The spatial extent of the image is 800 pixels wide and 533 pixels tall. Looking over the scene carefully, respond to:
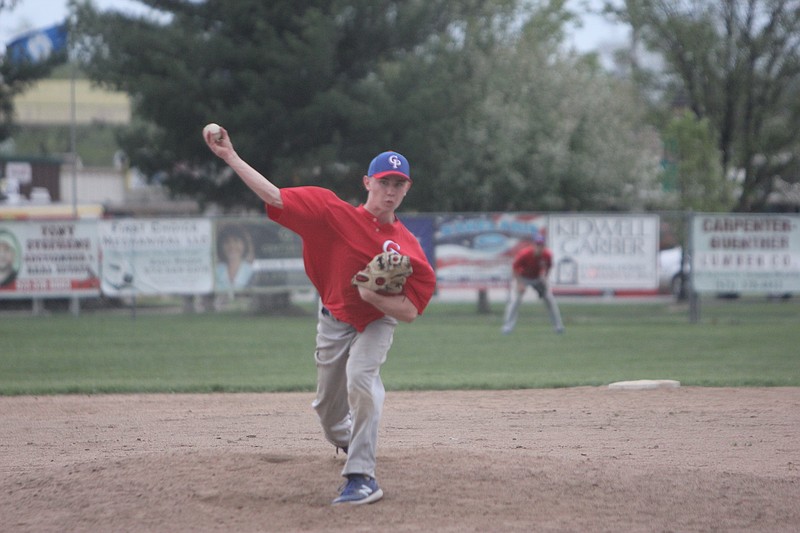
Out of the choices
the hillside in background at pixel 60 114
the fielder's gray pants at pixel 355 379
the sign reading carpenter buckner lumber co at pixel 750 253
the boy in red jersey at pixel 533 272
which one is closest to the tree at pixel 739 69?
the sign reading carpenter buckner lumber co at pixel 750 253

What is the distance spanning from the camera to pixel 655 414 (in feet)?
33.9

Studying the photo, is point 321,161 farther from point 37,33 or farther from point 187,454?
point 187,454

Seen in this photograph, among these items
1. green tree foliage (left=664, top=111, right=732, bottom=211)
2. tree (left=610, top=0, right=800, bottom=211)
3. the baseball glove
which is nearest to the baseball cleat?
the baseball glove

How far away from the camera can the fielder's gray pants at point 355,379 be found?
6.26m

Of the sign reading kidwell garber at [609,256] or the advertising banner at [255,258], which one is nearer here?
the sign reading kidwell garber at [609,256]

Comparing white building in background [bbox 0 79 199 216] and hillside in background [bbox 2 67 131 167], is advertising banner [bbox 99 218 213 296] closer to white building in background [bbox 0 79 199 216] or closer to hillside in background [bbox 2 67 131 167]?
white building in background [bbox 0 79 199 216]

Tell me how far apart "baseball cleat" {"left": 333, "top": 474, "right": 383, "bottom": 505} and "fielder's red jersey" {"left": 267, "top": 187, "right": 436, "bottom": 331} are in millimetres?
885

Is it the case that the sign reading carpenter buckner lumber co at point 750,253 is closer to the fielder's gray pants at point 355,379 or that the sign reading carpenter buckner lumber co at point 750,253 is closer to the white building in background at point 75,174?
the white building in background at point 75,174

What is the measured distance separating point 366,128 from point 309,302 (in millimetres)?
6261

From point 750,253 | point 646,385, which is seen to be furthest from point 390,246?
point 750,253

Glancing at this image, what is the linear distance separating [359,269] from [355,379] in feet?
2.12

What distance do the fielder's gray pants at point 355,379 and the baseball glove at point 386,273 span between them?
45 centimetres

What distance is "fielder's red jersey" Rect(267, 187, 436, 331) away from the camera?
20.2ft

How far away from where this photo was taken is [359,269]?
625 cm
